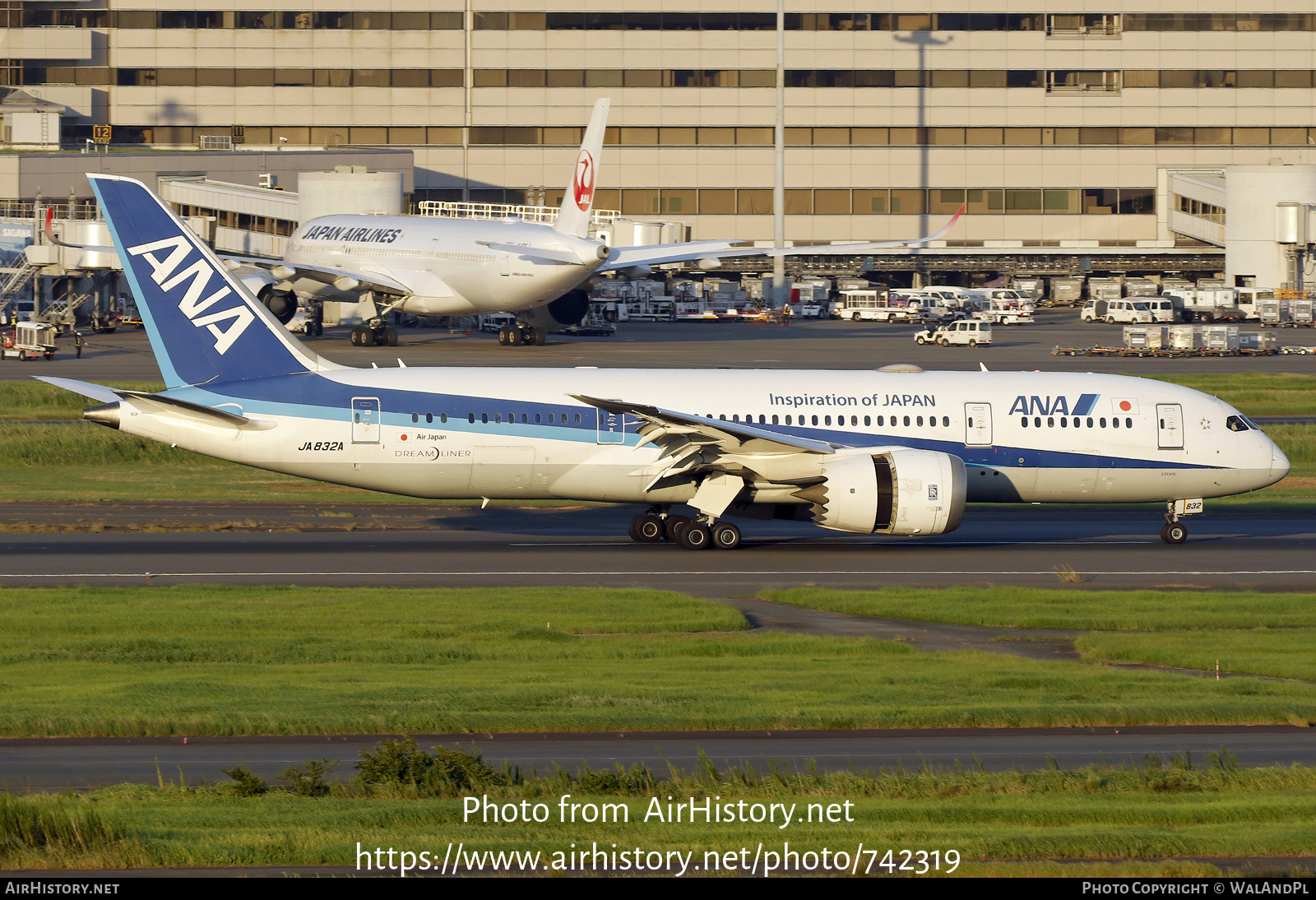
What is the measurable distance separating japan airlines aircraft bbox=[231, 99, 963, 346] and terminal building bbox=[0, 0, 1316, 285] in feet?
132

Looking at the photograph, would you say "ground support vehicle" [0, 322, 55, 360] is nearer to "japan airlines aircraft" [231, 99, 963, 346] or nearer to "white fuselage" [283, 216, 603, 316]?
"japan airlines aircraft" [231, 99, 963, 346]

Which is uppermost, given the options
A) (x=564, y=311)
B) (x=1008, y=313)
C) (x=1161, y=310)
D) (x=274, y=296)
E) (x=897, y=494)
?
(x=1161, y=310)

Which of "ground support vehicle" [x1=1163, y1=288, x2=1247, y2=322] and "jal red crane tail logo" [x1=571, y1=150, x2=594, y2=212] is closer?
"jal red crane tail logo" [x1=571, y1=150, x2=594, y2=212]

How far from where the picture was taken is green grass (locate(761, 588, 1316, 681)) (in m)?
24.0

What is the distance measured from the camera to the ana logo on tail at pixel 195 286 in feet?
112

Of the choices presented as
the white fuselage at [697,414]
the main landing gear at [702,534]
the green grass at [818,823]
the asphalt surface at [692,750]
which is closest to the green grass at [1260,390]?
the white fuselage at [697,414]

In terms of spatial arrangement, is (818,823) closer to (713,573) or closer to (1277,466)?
(713,573)

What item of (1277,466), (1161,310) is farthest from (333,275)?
(1161,310)

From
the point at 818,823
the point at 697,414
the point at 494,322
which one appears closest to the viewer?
the point at 818,823

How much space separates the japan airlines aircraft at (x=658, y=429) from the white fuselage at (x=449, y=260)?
44.5m

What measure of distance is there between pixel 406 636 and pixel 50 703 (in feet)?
20.5

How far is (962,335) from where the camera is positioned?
3551 inches

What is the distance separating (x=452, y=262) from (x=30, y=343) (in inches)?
859

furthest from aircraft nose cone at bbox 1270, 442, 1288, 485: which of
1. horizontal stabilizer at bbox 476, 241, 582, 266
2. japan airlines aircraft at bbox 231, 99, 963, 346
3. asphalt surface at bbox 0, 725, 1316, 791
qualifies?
horizontal stabilizer at bbox 476, 241, 582, 266
